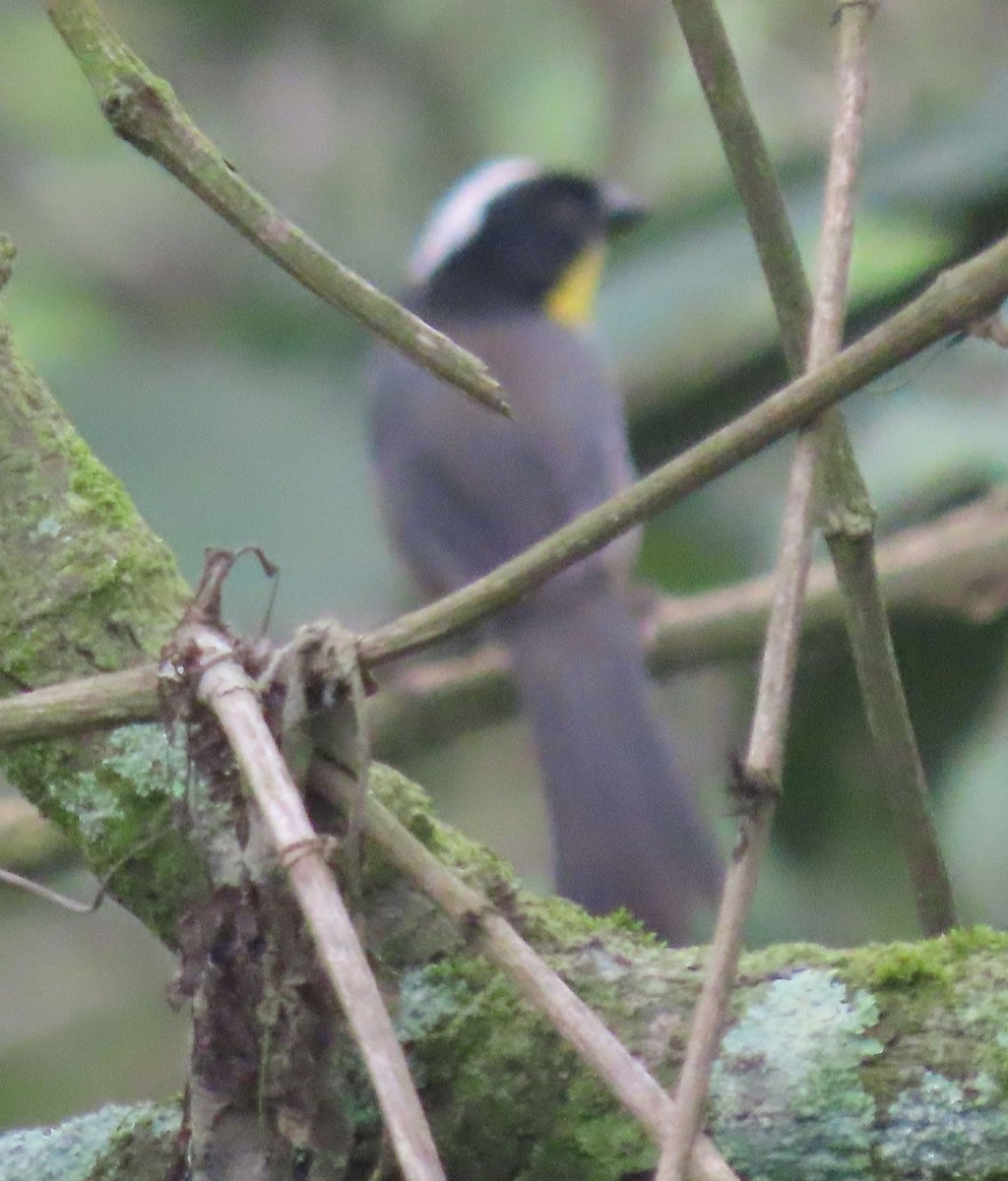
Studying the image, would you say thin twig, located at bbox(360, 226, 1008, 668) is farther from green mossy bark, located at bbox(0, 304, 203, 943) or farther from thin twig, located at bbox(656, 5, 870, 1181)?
green mossy bark, located at bbox(0, 304, 203, 943)

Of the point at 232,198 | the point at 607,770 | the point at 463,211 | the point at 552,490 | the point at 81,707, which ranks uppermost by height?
the point at 463,211

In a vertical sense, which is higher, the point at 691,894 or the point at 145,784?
the point at 691,894

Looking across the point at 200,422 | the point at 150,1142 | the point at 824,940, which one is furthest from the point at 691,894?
the point at 150,1142

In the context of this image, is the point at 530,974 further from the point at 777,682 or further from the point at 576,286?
the point at 576,286

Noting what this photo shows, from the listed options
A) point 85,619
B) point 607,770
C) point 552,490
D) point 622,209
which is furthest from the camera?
point 622,209

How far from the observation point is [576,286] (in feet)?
16.1

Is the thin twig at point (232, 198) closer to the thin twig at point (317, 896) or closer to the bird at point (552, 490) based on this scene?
the thin twig at point (317, 896)

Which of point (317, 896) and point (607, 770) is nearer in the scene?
point (317, 896)

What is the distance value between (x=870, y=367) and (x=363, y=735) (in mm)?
272

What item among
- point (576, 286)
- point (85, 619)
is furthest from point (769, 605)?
point (576, 286)

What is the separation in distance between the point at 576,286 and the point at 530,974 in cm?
422

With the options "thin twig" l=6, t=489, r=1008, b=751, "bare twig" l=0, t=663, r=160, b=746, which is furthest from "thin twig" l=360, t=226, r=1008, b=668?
"thin twig" l=6, t=489, r=1008, b=751

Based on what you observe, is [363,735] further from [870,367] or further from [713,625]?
[713,625]

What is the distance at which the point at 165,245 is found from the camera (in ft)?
14.5
